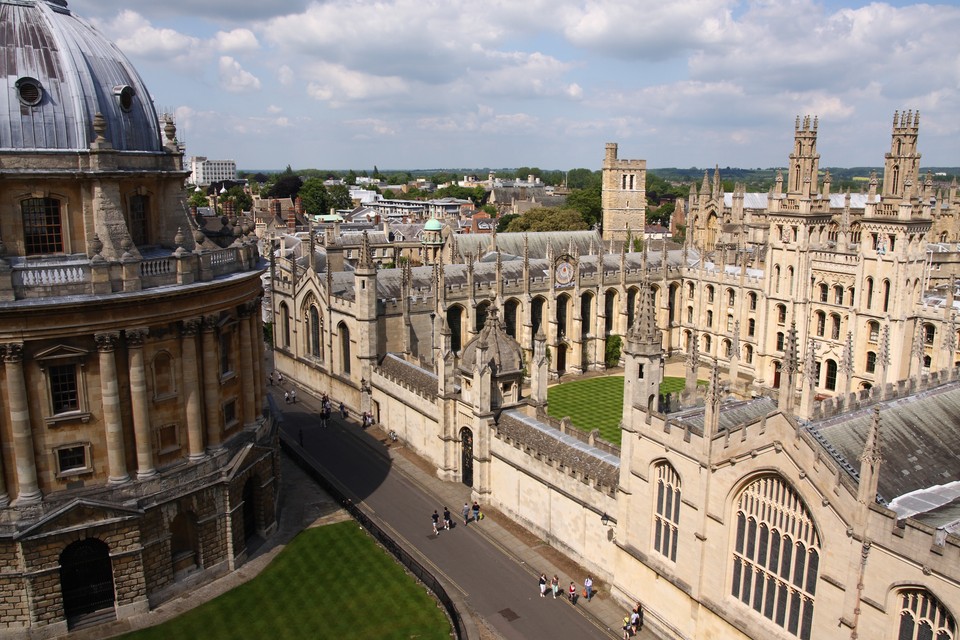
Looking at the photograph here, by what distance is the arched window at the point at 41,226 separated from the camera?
22.7 meters

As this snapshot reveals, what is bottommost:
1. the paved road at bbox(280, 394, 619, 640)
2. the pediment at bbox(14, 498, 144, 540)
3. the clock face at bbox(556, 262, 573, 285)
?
the paved road at bbox(280, 394, 619, 640)

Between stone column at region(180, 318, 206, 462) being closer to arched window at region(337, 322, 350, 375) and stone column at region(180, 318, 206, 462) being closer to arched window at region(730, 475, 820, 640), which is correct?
arched window at region(730, 475, 820, 640)

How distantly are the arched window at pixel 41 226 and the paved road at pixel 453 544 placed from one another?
16204 mm

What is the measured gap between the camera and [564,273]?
52375 millimetres

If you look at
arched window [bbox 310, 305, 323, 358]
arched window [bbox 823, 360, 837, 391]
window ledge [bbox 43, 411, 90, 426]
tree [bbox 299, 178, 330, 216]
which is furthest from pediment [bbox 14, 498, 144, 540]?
tree [bbox 299, 178, 330, 216]

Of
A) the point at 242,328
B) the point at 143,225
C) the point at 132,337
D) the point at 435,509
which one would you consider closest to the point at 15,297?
the point at 132,337

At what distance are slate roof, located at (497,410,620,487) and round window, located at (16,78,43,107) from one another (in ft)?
66.3

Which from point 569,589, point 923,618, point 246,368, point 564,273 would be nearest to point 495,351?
point 246,368

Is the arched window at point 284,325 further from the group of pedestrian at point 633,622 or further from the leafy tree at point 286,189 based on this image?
the leafy tree at point 286,189

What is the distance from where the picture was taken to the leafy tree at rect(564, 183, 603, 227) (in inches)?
4683

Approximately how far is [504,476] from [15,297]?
61.3ft

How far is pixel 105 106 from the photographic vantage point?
23.7m

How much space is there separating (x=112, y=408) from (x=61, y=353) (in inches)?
88.5

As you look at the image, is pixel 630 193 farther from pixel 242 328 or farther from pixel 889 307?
pixel 242 328
